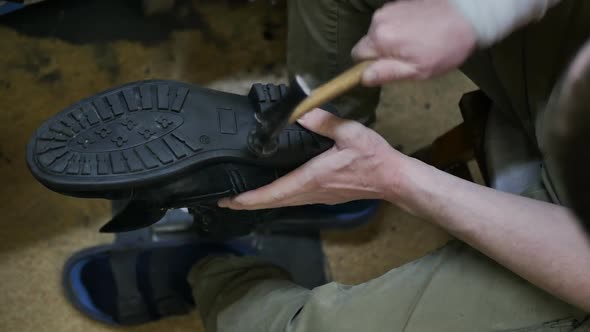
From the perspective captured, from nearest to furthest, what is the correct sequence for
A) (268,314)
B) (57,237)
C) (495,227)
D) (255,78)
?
(495,227), (268,314), (57,237), (255,78)

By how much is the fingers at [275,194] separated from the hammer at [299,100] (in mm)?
50

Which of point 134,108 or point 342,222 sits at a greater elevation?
point 134,108

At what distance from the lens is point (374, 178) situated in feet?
2.13

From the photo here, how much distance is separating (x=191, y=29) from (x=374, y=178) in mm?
633

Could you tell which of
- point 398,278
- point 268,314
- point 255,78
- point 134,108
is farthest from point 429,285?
point 255,78

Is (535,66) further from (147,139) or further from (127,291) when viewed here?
(127,291)

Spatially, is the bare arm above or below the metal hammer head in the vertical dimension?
below

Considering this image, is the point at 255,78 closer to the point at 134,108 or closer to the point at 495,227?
the point at 134,108

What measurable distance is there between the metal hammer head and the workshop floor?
447 millimetres

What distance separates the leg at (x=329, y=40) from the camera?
74 centimetres

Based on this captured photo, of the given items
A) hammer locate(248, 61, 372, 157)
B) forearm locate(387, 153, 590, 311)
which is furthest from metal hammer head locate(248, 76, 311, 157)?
forearm locate(387, 153, 590, 311)

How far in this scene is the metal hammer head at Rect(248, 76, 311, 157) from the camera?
555 millimetres

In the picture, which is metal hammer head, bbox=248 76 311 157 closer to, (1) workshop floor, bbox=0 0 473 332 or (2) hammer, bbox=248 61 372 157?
(2) hammer, bbox=248 61 372 157

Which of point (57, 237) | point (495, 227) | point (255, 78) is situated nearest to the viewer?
point (495, 227)
